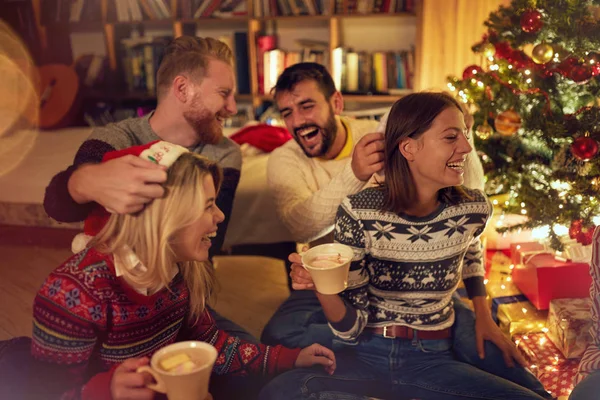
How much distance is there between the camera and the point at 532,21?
2.14 meters

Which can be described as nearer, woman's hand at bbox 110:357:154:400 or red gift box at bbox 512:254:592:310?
woman's hand at bbox 110:357:154:400

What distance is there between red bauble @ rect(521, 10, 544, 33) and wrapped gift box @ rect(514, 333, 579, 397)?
120 centimetres

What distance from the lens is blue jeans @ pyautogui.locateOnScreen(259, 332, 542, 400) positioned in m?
1.45

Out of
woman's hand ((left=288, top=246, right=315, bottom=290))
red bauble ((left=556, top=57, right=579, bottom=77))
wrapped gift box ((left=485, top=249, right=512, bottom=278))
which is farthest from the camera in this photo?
wrapped gift box ((left=485, top=249, right=512, bottom=278))

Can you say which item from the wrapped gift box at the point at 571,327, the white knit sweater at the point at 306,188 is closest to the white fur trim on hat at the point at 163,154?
the white knit sweater at the point at 306,188

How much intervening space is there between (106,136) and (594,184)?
1795 mm

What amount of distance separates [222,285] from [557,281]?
165 cm

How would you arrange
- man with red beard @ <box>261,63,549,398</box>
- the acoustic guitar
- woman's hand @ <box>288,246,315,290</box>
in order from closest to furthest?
woman's hand @ <box>288,246,315,290</box>, man with red beard @ <box>261,63,549,398</box>, the acoustic guitar

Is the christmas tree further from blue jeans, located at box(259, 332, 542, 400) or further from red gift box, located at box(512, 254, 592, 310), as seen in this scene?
blue jeans, located at box(259, 332, 542, 400)

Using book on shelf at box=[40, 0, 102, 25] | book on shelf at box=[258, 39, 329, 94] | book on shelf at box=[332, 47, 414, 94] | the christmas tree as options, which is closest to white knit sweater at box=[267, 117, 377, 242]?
the christmas tree

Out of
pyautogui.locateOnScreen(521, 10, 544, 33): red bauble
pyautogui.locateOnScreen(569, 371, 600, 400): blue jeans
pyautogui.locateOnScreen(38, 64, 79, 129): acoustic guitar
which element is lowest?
pyautogui.locateOnScreen(569, 371, 600, 400): blue jeans

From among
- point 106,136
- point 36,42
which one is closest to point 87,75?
point 36,42

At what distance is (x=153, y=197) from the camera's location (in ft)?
3.99

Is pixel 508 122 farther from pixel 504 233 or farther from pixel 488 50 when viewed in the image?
pixel 504 233
